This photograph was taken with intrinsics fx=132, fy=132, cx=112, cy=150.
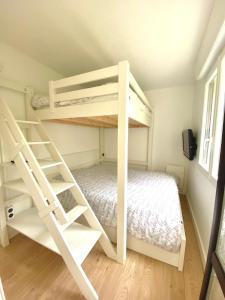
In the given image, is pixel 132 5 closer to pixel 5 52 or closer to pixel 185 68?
pixel 185 68

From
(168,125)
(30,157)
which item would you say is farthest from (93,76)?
(168,125)

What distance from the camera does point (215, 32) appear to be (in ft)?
4.03

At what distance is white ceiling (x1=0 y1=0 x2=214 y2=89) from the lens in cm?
120

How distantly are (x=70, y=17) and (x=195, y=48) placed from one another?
158cm

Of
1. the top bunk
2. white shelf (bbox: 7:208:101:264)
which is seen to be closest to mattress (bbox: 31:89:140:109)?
the top bunk

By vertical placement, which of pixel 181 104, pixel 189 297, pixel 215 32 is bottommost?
pixel 189 297

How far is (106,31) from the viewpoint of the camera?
58.4 inches

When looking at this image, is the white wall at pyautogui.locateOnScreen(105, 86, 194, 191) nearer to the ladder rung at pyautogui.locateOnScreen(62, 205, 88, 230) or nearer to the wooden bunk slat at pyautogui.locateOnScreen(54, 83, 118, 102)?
the wooden bunk slat at pyautogui.locateOnScreen(54, 83, 118, 102)

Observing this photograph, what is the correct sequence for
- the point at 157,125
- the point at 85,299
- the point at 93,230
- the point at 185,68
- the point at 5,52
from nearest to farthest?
the point at 85,299 → the point at 93,230 → the point at 5,52 → the point at 185,68 → the point at 157,125

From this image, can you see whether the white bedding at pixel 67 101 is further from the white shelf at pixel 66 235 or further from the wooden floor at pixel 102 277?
the wooden floor at pixel 102 277

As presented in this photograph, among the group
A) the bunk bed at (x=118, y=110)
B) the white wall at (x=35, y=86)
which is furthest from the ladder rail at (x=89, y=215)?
the white wall at (x=35, y=86)

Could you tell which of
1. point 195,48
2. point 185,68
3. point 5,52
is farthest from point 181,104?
point 5,52

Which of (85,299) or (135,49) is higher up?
(135,49)

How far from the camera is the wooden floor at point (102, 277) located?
1.15 meters
